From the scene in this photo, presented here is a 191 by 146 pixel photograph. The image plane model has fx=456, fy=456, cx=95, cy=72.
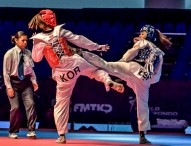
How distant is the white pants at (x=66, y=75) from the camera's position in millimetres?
5953

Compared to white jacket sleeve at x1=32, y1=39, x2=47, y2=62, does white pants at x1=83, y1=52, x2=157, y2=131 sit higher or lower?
lower

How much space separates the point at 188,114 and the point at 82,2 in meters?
4.91

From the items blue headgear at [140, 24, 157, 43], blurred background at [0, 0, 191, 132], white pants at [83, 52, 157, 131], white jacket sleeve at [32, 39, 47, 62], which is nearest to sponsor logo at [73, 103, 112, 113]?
blurred background at [0, 0, 191, 132]

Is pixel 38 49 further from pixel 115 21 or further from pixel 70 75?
pixel 115 21

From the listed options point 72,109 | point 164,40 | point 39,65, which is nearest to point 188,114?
point 72,109

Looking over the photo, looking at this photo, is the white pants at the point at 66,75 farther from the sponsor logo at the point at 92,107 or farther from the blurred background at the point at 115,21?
the blurred background at the point at 115,21

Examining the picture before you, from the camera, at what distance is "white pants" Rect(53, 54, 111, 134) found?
5.95 metres

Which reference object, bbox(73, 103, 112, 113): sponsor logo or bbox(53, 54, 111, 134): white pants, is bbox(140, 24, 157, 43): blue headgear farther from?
bbox(73, 103, 112, 113): sponsor logo

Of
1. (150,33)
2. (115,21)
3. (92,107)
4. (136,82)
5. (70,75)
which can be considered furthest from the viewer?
(115,21)

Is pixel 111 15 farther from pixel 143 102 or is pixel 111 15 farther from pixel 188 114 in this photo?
pixel 143 102

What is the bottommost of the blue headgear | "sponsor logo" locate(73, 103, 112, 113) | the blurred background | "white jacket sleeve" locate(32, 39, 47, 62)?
"sponsor logo" locate(73, 103, 112, 113)

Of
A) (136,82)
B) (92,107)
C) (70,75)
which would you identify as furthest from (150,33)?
(92,107)

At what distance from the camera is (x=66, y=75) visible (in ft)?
19.7

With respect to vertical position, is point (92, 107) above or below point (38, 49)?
below
